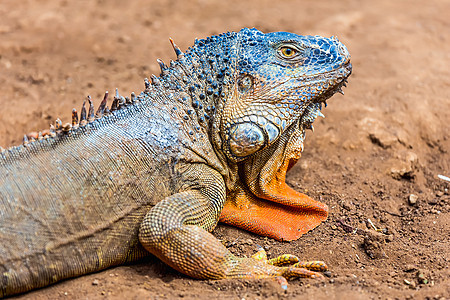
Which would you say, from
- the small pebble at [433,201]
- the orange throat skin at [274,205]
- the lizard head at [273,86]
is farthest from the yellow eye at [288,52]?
the small pebble at [433,201]

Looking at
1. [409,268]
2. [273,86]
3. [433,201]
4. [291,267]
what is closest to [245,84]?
[273,86]

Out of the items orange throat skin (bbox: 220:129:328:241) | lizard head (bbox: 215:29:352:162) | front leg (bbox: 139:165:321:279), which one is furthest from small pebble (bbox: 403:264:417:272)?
lizard head (bbox: 215:29:352:162)

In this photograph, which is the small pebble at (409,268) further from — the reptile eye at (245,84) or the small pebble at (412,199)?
the reptile eye at (245,84)

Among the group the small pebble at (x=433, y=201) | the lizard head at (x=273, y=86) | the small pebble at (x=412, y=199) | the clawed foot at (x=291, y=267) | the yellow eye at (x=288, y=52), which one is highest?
the yellow eye at (x=288, y=52)

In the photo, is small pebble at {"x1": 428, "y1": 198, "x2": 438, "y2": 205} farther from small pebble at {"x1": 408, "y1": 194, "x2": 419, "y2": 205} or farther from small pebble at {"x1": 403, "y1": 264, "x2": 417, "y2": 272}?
small pebble at {"x1": 403, "y1": 264, "x2": 417, "y2": 272}

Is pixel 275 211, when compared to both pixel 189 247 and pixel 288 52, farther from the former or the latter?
pixel 288 52

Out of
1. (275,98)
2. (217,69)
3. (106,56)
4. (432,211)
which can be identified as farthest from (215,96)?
(106,56)
